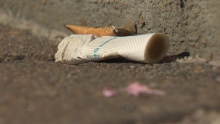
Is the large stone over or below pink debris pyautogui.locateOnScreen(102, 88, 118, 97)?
over

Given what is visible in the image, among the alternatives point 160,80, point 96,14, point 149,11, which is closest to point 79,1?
point 96,14

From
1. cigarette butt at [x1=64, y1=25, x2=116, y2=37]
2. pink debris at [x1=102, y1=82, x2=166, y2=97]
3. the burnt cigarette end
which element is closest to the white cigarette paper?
the burnt cigarette end

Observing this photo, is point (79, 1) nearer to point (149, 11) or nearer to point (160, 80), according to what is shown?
point (149, 11)

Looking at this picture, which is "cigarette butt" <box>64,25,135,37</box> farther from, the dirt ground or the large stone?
the dirt ground

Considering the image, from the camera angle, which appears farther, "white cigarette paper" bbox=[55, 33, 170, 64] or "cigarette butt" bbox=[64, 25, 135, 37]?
"cigarette butt" bbox=[64, 25, 135, 37]

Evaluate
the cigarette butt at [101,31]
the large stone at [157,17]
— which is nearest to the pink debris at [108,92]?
the large stone at [157,17]

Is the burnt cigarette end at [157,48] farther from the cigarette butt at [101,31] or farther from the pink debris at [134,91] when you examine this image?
the pink debris at [134,91]
